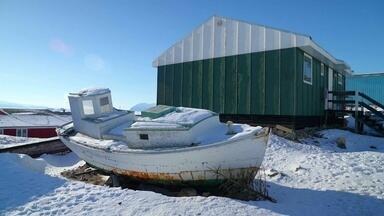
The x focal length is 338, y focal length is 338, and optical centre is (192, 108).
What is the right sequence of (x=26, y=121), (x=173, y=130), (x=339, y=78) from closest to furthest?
(x=173, y=130), (x=339, y=78), (x=26, y=121)

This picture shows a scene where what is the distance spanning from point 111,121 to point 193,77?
8045 mm

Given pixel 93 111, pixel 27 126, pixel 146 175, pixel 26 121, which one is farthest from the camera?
pixel 26 121

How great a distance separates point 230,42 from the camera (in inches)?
634

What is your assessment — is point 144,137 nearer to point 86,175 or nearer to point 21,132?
point 86,175

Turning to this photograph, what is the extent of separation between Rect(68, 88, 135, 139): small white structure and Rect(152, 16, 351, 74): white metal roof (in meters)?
7.06

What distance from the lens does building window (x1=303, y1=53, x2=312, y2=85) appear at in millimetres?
15329

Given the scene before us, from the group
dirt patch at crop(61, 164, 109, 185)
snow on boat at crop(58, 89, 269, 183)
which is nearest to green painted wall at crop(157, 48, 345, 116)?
snow on boat at crop(58, 89, 269, 183)

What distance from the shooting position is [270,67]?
48.9 feet

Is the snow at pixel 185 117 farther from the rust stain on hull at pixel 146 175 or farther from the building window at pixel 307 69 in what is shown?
the building window at pixel 307 69

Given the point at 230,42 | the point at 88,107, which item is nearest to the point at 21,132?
the point at 230,42

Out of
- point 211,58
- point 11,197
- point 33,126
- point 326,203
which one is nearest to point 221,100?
point 211,58

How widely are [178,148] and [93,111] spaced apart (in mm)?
4433

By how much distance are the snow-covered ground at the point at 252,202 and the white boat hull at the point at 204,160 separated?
1003 millimetres

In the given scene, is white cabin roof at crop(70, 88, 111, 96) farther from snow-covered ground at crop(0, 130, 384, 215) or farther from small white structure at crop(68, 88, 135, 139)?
snow-covered ground at crop(0, 130, 384, 215)
